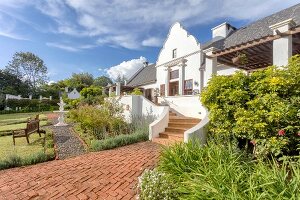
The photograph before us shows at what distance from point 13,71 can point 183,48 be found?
66366 millimetres

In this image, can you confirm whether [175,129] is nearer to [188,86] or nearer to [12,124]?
[188,86]

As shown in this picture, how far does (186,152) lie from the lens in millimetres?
4160

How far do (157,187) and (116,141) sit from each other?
16.5ft

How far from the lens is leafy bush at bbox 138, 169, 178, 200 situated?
10.5ft

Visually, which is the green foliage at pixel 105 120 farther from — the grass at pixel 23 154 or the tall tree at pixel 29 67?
the tall tree at pixel 29 67

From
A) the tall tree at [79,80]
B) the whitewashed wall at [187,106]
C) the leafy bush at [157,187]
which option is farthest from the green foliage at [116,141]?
the tall tree at [79,80]

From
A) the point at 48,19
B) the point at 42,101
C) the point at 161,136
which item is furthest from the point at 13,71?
the point at 161,136

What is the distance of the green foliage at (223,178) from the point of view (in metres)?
2.57

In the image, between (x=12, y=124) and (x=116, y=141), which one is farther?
(x=12, y=124)

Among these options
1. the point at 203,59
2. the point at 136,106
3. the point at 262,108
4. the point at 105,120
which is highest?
the point at 203,59

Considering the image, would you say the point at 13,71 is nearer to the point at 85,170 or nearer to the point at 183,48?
the point at 183,48

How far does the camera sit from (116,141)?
8.09 metres

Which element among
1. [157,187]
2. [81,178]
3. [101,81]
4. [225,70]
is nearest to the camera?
[157,187]

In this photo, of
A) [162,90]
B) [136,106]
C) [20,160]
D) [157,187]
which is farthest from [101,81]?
[157,187]
